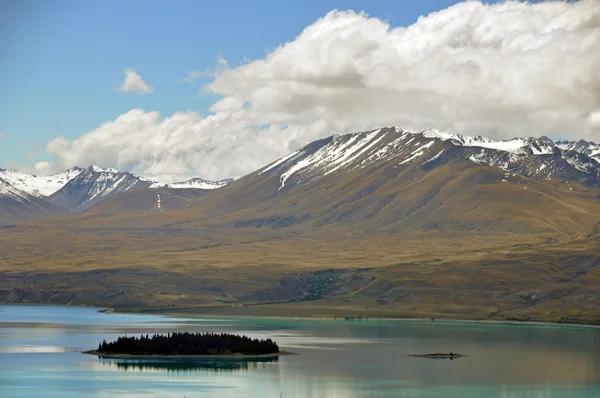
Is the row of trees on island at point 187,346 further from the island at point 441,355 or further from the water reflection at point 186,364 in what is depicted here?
the island at point 441,355

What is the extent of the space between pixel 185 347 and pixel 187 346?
328mm

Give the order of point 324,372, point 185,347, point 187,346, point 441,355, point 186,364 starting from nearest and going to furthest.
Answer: point 324,372 → point 186,364 → point 185,347 → point 187,346 → point 441,355

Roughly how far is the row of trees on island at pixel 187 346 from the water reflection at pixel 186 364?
9.63ft

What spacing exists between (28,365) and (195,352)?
24929mm

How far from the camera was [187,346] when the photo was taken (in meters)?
153

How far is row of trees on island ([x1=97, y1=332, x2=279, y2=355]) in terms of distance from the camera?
15262 cm

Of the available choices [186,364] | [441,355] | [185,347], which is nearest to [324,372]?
[186,364]

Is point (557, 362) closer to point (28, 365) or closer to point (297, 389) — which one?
point (297, 389)

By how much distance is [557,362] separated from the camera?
498 feet

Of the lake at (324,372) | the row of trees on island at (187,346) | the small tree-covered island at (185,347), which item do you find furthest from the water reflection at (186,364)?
the row of trees on island at (187,346)

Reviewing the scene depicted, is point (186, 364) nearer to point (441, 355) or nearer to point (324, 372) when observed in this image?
point (324, 372)

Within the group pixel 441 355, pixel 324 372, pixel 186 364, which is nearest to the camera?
pixel 324 372

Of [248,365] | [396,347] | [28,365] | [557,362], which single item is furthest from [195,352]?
[557,362]

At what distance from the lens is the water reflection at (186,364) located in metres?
138
